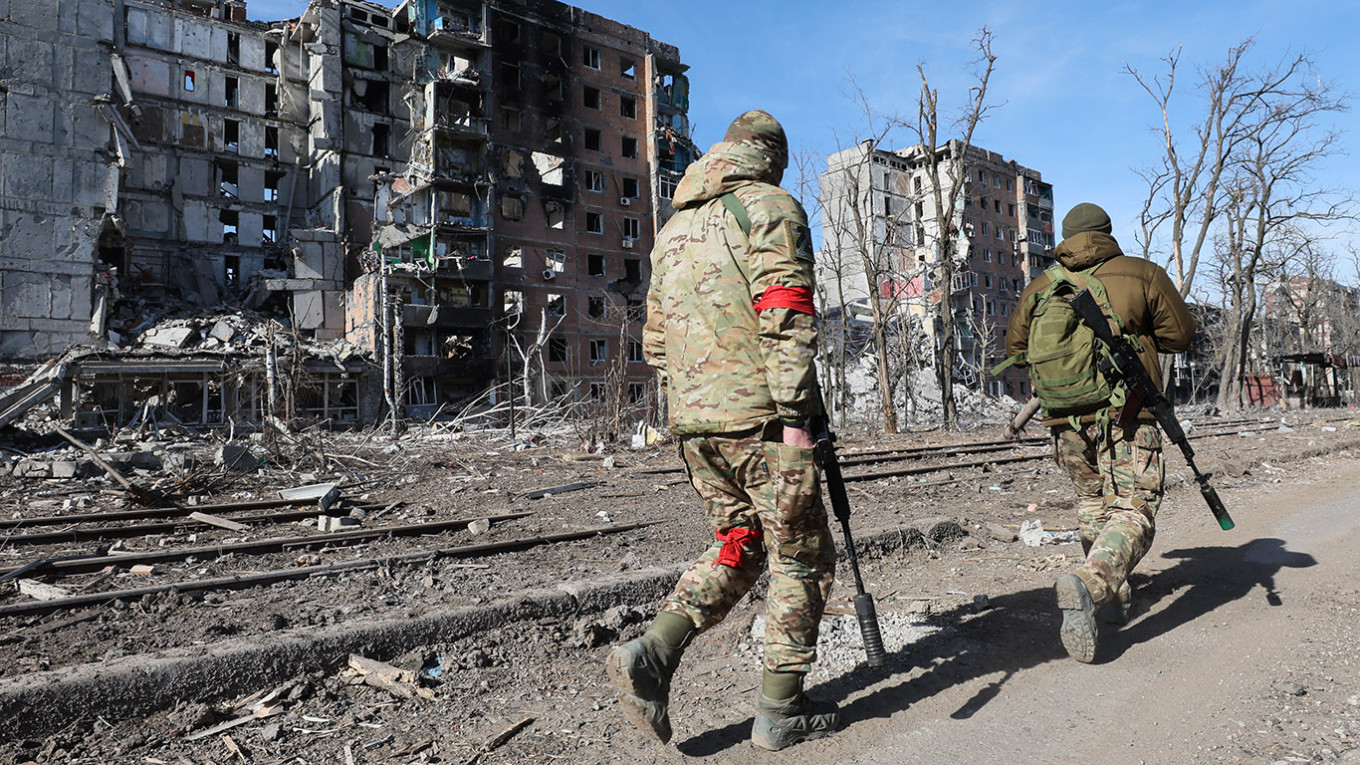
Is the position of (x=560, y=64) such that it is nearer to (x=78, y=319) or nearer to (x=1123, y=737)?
(x=78, y=319)

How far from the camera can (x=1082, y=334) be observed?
3.78 meters

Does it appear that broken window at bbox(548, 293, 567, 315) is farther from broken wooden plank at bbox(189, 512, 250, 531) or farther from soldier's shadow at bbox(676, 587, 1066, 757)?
soldier's shadow at bbox(676, 587, 1066, 757)

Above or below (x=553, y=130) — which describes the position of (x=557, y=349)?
below

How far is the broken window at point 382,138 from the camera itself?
147 feet

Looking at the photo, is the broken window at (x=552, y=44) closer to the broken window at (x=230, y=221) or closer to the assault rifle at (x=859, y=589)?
the broken window at (x=230, y=221)

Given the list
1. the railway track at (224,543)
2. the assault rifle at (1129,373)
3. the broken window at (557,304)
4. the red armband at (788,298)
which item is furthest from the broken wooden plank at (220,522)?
the broken window at (557,304)

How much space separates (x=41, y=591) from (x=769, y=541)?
522 cm

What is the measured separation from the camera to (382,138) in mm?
44906

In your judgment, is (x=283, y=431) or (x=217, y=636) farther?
(x=283, y=431)

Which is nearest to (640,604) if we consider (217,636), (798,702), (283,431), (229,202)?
(798,702)

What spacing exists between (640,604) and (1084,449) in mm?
2593

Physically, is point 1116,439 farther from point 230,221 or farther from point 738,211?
point 230,221

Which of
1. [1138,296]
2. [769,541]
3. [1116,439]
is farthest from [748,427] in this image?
[1138,296]

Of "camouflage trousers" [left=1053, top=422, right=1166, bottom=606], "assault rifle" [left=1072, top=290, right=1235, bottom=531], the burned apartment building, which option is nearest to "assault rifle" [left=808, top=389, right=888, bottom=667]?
"camouflage trousers" [left=1053, top=422, right=1166, bottom=606]
